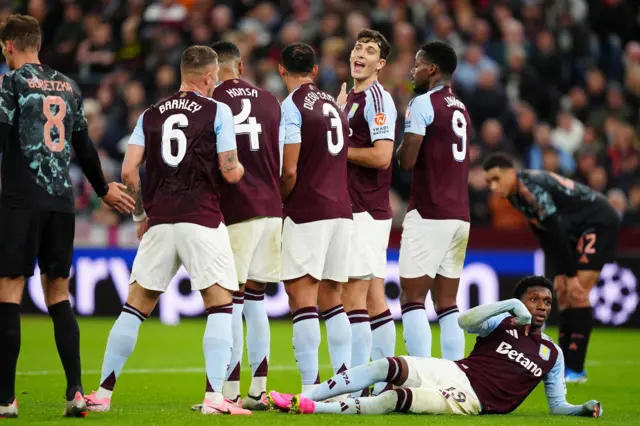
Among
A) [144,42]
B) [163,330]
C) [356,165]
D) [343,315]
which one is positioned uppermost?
[144,42]

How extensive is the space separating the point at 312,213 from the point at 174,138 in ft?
4.48

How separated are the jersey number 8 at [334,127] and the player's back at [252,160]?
1.27 feet

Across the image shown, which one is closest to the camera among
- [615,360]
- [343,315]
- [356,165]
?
[343,315]

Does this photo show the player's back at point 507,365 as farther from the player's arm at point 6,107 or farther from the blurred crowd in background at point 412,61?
the blurred crowd in background at point 412,61

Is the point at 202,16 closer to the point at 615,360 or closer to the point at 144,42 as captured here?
the point at 144,42

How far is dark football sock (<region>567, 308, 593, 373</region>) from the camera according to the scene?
11766mm

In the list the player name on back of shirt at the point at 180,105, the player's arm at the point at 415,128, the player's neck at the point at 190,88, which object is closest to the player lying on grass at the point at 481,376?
the player's arm at the point at 415,128

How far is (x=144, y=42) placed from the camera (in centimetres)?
2181

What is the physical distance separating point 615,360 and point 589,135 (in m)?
5.84

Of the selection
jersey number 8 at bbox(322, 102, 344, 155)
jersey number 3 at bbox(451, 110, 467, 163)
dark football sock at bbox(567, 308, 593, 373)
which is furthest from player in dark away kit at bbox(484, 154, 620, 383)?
jersey number 8 at bbox(322, 102, 344, 155)

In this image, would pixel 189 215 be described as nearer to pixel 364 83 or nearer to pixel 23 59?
pixel 23 59

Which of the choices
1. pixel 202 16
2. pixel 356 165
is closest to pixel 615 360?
pixel 356 165

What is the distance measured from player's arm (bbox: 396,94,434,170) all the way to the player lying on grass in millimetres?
1447

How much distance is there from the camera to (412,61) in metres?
19.9
